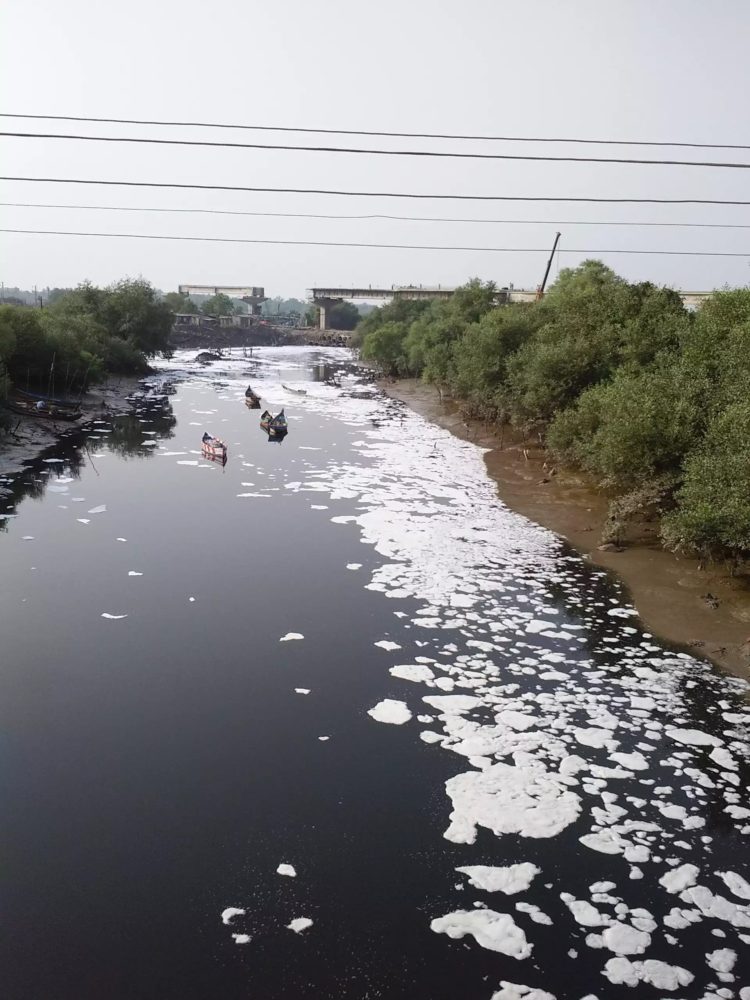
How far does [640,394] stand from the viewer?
24141mm

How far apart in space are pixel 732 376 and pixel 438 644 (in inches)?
548

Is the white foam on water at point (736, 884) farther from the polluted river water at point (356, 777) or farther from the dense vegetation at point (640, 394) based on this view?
the dense vegetation at point (640, 394)


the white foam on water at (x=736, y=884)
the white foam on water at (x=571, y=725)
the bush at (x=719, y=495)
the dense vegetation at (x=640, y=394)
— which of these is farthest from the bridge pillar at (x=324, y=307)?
the white foam on water at (x=736, y=884)

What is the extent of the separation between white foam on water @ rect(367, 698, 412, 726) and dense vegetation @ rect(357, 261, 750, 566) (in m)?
9.75

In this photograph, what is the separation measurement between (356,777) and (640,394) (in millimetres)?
17543

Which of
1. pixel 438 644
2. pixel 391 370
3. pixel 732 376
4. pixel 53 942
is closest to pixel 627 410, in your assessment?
pixel 732 376

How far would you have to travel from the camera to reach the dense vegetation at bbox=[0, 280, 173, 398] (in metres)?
45.3

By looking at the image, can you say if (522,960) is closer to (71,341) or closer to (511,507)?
(511,507)

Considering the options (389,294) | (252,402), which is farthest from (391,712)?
(389,294)

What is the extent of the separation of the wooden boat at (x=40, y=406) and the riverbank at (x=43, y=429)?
34 cm

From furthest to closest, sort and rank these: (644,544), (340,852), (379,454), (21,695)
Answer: (379,454), (644,544), (21,695), (340,852)

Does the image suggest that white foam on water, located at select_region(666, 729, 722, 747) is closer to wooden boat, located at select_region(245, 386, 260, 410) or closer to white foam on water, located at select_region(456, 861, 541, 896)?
white foam on water, located at select_region(456, 861, 541, 896)

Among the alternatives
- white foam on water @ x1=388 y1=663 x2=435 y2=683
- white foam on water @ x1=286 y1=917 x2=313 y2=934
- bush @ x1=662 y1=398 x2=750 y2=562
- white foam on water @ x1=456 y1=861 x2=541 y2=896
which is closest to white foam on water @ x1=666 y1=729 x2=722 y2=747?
white foam on water @ x1=456 y1=861 x2=541 y2=896

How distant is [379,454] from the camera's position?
3956cm
